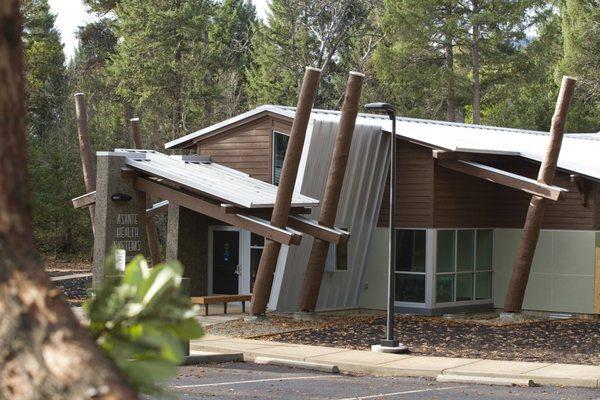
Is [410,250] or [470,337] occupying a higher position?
[410,250]

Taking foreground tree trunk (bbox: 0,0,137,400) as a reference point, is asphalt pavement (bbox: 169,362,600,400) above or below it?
below

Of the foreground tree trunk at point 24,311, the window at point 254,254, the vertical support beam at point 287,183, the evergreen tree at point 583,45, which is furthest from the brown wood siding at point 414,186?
the evergreen tree at point 583,45

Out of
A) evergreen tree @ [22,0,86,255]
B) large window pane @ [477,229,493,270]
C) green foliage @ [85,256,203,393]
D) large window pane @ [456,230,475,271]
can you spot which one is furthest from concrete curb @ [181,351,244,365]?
evergreen tree @ [22,0,86,255]

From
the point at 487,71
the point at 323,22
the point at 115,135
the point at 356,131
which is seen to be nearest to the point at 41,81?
the point at 115,135

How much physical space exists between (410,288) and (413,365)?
9046 millimetres

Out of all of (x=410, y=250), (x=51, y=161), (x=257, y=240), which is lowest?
(x=410, y=250)

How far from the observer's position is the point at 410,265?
27734mm

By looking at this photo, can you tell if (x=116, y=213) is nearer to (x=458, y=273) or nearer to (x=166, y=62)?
(x=458, y=273)

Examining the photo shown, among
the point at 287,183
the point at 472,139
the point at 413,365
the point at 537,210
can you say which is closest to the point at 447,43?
the point at 472,139

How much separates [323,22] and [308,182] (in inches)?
1286

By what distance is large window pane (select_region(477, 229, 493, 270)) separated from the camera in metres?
28.8

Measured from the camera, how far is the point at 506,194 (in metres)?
28.9

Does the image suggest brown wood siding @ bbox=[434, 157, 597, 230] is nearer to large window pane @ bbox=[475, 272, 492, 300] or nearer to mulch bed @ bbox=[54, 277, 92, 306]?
large window pane @ bbox=[475, 272, 492, 300]

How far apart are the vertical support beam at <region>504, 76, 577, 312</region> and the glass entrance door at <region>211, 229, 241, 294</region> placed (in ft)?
24.9
